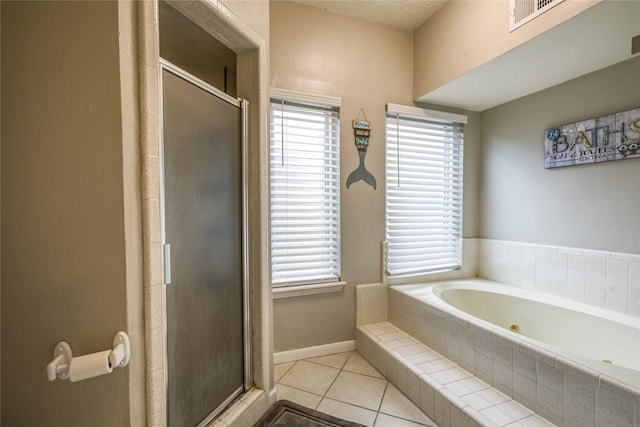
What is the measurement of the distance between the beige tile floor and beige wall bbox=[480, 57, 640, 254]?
5.52ft

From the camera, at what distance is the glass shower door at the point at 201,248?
1.08 metres

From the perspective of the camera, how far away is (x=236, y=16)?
1.32 m

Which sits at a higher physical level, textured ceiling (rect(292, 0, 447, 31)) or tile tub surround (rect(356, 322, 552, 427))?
textured ceiling (rect(292, 0, 447, 31))

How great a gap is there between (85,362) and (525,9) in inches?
97.6

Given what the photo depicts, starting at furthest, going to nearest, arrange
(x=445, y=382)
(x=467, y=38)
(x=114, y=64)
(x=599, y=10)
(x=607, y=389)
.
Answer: (x=467, y=38) < (x=445, y=382) < (x=599, y=10) < (x=607, y=389) < (x=114, y=64)

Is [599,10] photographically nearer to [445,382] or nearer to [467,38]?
[467,38]

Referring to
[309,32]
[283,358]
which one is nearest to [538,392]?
[283,358]

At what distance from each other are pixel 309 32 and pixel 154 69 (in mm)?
1578

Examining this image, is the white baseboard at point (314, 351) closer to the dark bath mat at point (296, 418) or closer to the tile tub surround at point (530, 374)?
the dark bath mat at point (296, 418)

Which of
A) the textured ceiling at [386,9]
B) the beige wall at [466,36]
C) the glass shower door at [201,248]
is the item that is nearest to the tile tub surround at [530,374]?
the glass shower door at [201,248]

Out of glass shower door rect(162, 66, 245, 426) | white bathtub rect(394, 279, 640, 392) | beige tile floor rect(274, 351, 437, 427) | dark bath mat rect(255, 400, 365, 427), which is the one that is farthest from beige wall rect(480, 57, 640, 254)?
glass shower door rect(162, 66, 245, 426)

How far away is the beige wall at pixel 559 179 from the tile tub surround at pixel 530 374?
3.60ft

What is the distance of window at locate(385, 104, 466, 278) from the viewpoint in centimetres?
245

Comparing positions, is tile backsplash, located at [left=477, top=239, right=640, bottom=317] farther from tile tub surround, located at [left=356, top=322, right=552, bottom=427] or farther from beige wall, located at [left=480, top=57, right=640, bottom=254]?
tile tub surround, located at [left=356, top=322, right=552, bottom=427]
